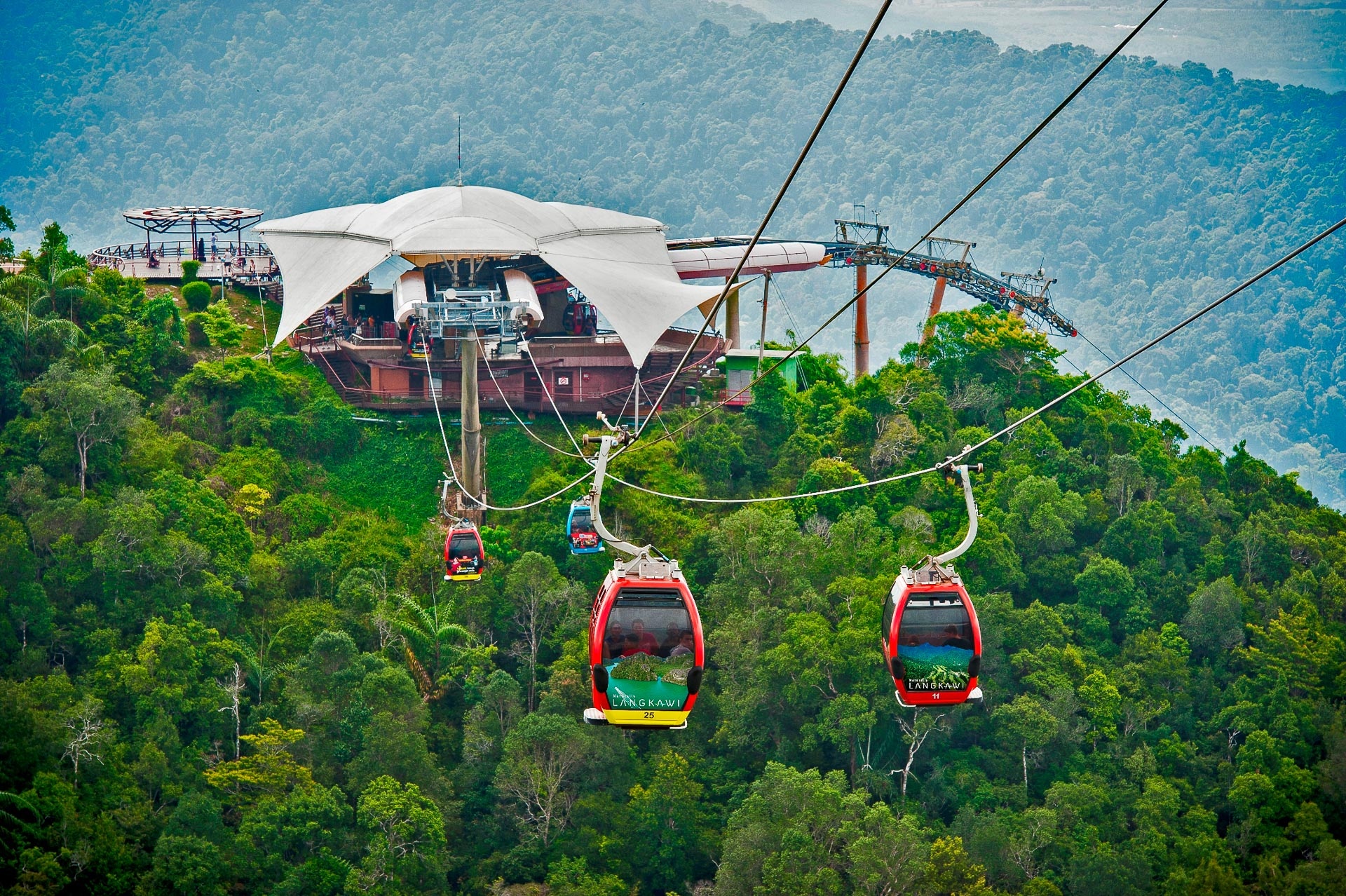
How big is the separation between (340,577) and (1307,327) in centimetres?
15314

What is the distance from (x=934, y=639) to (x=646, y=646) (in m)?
5.06

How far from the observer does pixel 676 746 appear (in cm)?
5038

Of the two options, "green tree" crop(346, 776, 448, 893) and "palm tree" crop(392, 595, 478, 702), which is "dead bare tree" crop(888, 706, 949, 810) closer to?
"palm tree" crop(392, 595, 478, 702)

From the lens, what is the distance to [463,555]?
43.8 metres

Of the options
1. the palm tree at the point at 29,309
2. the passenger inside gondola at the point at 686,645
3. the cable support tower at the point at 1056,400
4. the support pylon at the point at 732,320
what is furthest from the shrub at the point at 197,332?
the passenger inside gondola at the point at 686,645

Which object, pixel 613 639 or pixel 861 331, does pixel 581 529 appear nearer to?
pixel 613 639

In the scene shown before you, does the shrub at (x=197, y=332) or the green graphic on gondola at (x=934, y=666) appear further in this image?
the shrub at (x=197, y=332)

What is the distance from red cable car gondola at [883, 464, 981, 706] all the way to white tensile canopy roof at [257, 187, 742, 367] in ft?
81.5

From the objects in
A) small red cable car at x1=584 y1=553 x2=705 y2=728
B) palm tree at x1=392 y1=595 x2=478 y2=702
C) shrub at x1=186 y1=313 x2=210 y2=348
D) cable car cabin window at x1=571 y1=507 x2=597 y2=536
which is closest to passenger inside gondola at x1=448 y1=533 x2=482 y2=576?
cable car cabin window at x1=571 y1=507 x2=597 y2=536

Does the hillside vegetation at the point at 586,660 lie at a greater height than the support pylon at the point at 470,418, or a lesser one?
lesser

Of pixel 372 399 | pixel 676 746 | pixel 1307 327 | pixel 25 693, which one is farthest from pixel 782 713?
pixel 1307 327

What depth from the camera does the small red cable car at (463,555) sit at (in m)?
43.8

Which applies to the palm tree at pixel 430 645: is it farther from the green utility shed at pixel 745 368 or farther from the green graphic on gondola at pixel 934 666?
the green graphic on gondola at pixel 934 666

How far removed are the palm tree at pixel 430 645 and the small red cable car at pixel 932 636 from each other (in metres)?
22.0
